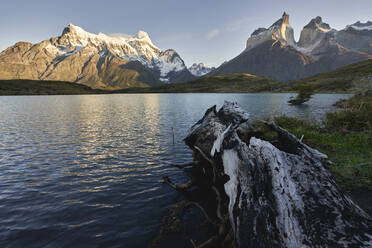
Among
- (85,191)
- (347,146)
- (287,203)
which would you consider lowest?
(85,191)

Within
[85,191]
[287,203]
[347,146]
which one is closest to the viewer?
[287,203]

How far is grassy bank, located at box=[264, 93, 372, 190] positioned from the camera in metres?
10.4

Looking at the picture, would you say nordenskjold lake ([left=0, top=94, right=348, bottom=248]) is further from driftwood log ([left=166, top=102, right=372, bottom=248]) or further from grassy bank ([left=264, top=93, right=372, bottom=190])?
grassy bank ([left=264, top=93, right=372, bottom=190])

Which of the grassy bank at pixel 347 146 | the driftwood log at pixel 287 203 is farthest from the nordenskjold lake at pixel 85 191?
the grassy bank at pixel 347 146

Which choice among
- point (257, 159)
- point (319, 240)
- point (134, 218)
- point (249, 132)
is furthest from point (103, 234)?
point (249, 132)

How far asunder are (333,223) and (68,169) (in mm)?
17887

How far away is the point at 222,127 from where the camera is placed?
1324 centimetres

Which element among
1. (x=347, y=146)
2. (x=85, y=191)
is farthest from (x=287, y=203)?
(x=347, y=146)

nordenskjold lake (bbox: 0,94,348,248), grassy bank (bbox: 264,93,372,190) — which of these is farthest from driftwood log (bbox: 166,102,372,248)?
grassy bank (bbox: 264,93,372,190)

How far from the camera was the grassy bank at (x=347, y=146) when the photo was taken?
10.4 metres

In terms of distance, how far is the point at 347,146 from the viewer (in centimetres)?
1450

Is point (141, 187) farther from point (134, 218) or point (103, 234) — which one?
point (103, 234)

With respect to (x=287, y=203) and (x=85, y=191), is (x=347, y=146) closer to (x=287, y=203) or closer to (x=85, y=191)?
(x=287, y=203)

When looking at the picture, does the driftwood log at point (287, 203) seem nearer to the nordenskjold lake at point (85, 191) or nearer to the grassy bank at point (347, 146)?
the nordenskjold lake at point (85, 191)
